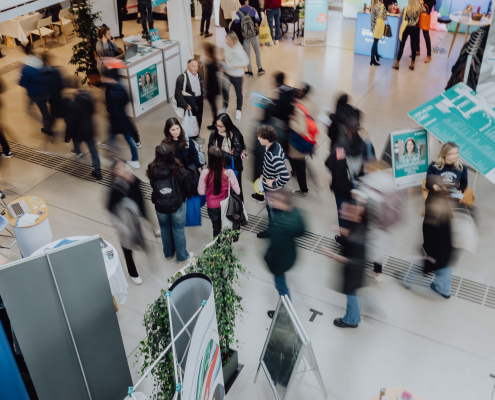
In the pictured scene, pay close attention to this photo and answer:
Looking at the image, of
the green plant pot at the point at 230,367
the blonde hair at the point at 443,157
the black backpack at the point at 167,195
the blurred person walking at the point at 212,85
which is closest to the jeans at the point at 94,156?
the blurred person walking at the point at 212,85

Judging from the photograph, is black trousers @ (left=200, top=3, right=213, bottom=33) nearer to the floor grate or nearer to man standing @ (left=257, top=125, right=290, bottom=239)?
the floor grate

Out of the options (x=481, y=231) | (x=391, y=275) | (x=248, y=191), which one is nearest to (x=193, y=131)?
(x=248, y=191)

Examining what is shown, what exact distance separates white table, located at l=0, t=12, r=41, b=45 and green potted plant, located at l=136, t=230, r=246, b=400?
36.9ft

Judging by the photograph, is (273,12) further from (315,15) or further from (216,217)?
(216,217)

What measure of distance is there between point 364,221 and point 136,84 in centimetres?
574

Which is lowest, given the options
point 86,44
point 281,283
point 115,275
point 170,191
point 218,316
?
point 281,283

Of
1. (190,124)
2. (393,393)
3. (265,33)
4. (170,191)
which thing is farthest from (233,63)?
(393,393)

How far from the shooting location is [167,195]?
5324mm

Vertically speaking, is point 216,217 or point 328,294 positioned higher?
point 216,217

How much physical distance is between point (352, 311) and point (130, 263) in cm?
248

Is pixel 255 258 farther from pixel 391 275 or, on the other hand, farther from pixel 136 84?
pixel 136 84

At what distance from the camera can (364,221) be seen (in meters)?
4.66

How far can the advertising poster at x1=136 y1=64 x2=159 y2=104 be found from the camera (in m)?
9.05

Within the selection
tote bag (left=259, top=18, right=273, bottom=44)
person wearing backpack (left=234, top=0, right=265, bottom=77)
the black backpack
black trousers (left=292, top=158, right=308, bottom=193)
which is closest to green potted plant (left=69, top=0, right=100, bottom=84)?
person wearing backpack (left=234, top=0, right=265, bottom=77)
